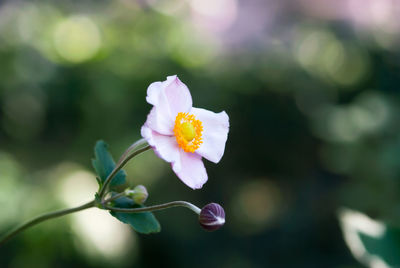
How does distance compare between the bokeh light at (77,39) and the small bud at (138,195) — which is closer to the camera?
the small bud at (138,195)

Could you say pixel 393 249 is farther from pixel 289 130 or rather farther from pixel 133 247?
pixel 289 130

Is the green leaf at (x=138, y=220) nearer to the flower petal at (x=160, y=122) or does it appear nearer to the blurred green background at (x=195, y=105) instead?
the flower petal at (x=160, y=122)

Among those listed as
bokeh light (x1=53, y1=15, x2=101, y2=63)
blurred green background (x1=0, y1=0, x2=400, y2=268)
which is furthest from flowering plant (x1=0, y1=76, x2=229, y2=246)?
bokeh light (x1=53, y1=15, x2=101, y2=63)

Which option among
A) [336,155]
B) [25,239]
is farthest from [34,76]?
[336,155]

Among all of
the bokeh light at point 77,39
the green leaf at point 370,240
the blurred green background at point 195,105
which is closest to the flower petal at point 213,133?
the green leaf at point 370,240

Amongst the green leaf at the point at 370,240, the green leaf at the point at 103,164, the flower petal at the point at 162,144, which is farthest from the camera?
the green leaf at the point at 370,240

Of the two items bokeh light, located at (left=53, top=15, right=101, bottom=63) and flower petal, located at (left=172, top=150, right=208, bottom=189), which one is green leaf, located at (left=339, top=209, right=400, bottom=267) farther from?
bokeh light, located at (left=53, top=15, right=101, bottom=63)

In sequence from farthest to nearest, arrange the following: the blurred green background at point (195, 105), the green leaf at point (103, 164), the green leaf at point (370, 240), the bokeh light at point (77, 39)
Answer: the bokeh light at point (77, 39), the blurred green background at point (195, 105), the green leaf at point (370, 240), the green leaf at point (103, 164)
